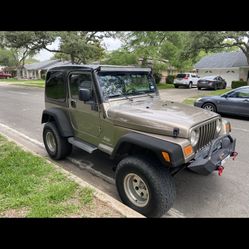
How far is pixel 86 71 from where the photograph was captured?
4.04m

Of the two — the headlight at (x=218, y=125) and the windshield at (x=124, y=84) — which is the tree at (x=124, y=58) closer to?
the windshield at (x=124, y=84)

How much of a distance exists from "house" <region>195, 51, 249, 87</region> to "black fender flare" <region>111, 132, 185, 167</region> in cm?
2825

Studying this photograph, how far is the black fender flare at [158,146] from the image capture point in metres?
2.83

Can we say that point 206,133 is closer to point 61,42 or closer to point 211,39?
point 211,39

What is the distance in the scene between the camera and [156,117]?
3307mm

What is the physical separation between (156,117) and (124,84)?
1155mm

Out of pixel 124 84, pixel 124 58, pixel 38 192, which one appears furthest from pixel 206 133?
pixel 124 58

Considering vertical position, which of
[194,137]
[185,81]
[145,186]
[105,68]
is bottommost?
[145,186]

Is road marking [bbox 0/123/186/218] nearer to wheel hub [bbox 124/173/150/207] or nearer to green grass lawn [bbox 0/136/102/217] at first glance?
wheel hub [bbox 124/173/150/207]

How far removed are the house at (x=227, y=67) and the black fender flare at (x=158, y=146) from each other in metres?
28.3

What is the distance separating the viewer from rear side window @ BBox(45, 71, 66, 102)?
188 inches

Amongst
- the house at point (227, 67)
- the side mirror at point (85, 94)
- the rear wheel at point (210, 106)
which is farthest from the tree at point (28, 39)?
the side mirror at point (85, 94)
